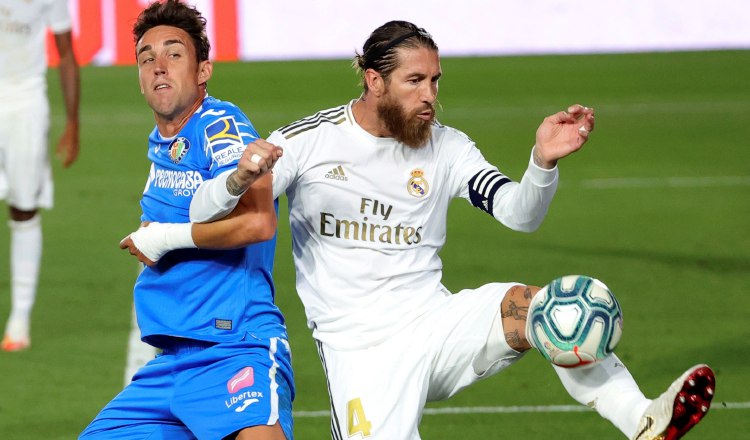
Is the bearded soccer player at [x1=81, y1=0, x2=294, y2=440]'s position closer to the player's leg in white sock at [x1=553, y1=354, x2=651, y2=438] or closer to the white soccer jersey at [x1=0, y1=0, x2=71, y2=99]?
the player's leg in white sock at [x1=553, y1=354, x2=651, y2=438]

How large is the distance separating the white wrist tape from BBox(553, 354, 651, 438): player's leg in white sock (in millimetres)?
1413

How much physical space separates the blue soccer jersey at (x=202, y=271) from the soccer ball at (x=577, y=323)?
3.16ft

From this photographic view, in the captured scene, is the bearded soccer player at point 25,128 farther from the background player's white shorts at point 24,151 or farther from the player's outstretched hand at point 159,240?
the player's outstretched hand at point 159,240

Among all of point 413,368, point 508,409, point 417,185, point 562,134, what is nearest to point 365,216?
point 417,185

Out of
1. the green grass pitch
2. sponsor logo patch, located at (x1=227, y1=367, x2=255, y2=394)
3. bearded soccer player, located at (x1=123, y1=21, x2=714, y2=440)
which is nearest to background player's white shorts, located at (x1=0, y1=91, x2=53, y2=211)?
the green grass pitch

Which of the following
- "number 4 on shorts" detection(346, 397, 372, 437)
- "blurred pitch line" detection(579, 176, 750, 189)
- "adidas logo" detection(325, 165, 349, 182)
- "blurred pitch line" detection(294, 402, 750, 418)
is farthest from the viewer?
"blurred pitch line" detection(579, 176, 750, 189)

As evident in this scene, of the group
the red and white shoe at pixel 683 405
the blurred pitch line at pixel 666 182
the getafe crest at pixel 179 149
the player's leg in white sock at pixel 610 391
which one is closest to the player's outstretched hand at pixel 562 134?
the player's leg in white sock at pixel 610 391

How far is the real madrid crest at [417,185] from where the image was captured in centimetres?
528

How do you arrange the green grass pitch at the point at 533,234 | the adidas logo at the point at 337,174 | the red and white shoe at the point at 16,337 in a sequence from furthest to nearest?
the red and white shoe at the point at 16,337 → the green grass pitch at the point at 533,234 → the adidas logo at the point at 337,174

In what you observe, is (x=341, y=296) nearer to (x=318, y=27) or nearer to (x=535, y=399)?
(x=535, y=399)

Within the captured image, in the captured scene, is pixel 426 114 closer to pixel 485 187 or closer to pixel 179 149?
pixel 485 187

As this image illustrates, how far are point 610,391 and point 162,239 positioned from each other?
164 centimetres

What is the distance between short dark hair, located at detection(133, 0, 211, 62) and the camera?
16.4 ft

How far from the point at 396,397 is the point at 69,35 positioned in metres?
3.94
